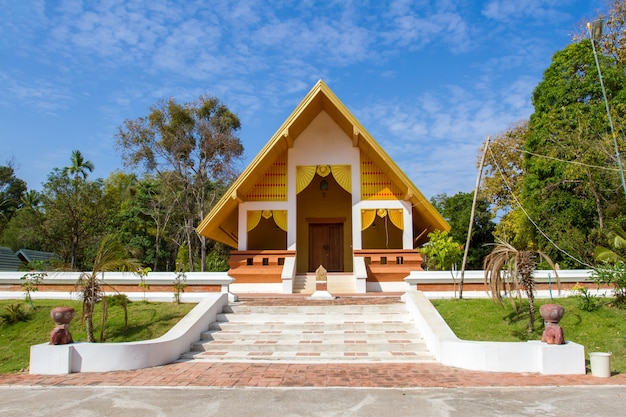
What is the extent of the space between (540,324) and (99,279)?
25.8 feet

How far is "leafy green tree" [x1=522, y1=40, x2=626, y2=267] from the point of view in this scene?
54.0 ft

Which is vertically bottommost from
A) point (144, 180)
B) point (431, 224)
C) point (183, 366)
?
point (183, 366)

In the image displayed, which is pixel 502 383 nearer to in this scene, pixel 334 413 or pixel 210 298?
pixel 334 413

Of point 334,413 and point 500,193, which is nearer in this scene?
point 334,413

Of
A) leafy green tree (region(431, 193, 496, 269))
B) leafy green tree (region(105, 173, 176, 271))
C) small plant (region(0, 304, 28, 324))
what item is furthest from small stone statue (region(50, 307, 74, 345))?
leafy green tree (region(431, 193, 496, 269))

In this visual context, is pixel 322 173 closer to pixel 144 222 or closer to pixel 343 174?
pixel 343 174

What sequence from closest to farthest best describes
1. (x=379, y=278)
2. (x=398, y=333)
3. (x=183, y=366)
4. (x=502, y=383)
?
(x=502, y=383)
(x=183, y=366)
(x=398, y=333)
(x=379, y=278)

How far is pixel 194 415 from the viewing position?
15.9 ft

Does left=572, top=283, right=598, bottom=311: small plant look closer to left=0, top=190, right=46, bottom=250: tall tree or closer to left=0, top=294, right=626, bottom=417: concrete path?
left=0, top=294, right=626, bottom=417: concrete path

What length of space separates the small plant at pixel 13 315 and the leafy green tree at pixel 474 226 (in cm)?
2672

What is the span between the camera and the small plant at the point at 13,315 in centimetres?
898

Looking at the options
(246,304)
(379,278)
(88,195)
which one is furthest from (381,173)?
(88,195)

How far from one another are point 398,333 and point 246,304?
137 inches

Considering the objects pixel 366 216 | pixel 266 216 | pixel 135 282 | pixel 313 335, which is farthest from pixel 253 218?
pixel 313 335
